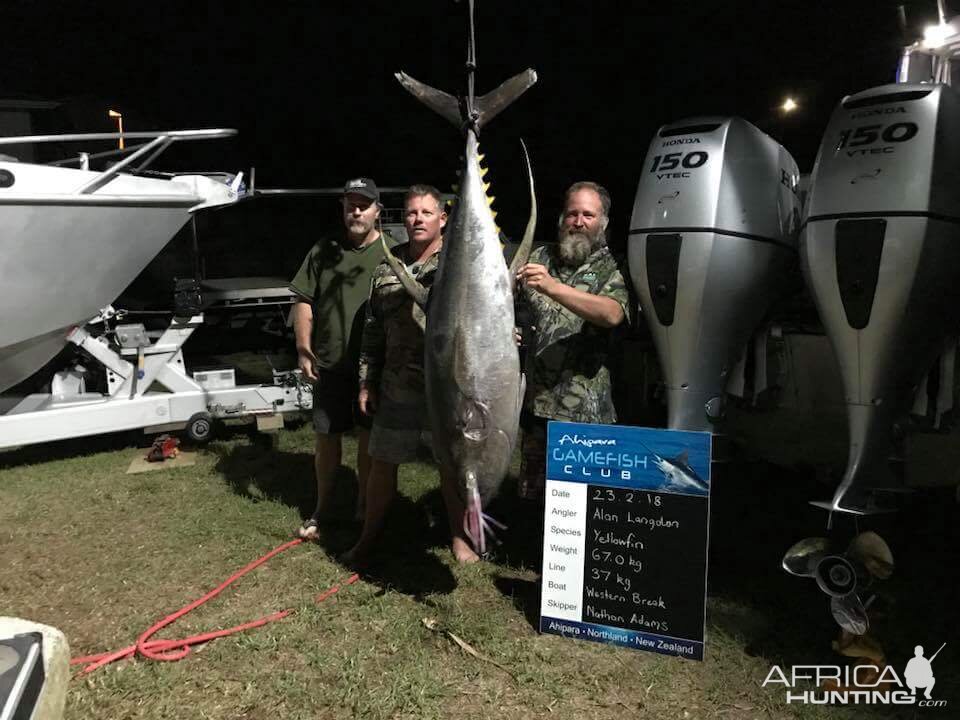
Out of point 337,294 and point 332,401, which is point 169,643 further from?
point 337,294

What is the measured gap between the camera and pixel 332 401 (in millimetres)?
3570

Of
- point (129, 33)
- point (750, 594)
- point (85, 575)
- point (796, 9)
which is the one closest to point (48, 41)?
point (129, 33)

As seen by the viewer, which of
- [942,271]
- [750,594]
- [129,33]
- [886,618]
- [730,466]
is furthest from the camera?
[129,33]

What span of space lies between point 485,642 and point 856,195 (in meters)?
2.22

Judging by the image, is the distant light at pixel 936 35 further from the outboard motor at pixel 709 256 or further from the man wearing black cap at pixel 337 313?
the man wearing black cap at pixel 337 313

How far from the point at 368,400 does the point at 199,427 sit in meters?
2.66

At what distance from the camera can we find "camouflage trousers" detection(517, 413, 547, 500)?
2926mm

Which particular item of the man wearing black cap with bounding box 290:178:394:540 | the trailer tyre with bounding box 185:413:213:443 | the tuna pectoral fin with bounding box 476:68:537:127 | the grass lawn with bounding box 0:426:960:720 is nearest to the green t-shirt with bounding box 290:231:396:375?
the man wearing black cap with bounding box 290:178:394:540

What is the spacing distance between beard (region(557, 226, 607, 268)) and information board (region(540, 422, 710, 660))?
0.69 m

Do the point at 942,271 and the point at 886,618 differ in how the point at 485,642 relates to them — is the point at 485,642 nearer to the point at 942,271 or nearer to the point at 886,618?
the point at 886,618

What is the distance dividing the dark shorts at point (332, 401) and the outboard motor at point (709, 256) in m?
1.66

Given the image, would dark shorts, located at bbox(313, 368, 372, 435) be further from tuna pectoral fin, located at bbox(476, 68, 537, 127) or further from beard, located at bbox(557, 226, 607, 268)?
tuna pectoral fin, located at bbox(476, 68, 537, 127)

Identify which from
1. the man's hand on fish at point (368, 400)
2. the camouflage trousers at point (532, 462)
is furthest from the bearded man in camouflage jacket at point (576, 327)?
the man's hand on fish at point (368, 400)

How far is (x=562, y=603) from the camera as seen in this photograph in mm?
2643
